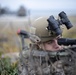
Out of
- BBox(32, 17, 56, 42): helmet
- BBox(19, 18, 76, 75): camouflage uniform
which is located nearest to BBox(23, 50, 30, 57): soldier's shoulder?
BBox(19, 18, 76, 75): camouflage uniform

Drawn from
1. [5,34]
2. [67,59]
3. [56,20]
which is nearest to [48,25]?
[56,20]

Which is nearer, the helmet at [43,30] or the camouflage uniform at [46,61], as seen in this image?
the camouflage uniform at [46,61]

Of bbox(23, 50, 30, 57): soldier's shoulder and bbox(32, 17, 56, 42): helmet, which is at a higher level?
bbox(32, 17, 56, 42): helmet

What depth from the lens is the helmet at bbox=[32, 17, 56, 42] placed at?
18.2 feet

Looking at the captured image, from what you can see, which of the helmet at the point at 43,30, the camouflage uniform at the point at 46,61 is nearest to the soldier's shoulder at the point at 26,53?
the camouflage uniform at the point at 46,61

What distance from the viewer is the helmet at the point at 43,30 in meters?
5.54

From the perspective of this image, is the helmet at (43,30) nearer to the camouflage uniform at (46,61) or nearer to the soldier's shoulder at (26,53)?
the camouflage uniform at (46,61)

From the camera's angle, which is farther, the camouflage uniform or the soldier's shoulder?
the soldier's shoulder

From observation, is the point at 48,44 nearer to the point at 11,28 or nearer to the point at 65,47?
the point at 65,47

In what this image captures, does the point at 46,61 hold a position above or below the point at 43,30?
below

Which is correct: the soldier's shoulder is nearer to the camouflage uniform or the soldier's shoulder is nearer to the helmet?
the camouflage uniform

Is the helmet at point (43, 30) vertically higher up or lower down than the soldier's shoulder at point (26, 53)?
higher up

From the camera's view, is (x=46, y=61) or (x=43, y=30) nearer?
(x=46, y=61)

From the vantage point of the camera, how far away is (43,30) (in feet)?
18.2
